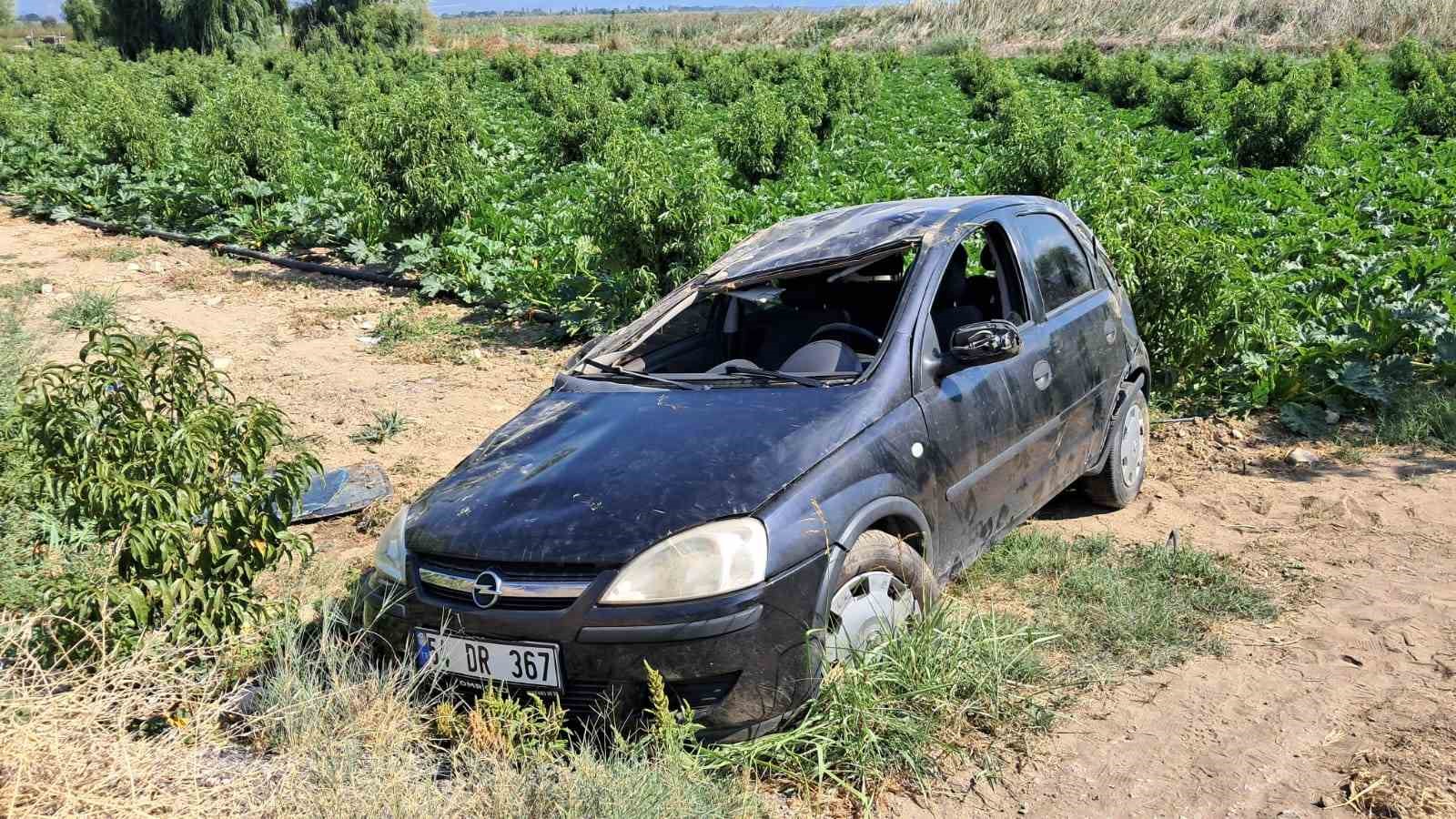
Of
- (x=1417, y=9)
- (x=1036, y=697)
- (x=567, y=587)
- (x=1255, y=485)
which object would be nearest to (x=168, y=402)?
(x=567, y=587)

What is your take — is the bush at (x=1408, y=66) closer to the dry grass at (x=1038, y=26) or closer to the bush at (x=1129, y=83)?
the bush at (x=1129, y=83)

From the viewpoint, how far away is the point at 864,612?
3.41m

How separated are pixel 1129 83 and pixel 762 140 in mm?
22775

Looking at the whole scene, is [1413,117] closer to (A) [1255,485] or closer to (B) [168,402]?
(A) [1255,485]

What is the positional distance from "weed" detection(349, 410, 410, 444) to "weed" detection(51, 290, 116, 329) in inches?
157

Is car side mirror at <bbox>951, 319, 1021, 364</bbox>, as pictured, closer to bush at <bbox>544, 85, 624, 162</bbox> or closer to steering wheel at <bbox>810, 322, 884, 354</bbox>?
steering wheel at <bbox>810, 322, 884, 354</bbox>

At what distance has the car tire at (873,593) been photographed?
10.9ft

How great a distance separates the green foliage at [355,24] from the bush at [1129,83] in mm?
43188

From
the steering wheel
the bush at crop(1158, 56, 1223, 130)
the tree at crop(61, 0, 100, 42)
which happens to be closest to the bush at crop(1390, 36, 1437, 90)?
the bush at crop(1158, 56, 1223, 130)

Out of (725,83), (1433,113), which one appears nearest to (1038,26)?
(725,83)

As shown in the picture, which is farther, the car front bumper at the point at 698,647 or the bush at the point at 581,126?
the bush at the point at 581,126

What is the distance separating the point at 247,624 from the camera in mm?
3668

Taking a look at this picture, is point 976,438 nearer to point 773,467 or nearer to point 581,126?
point 773,467

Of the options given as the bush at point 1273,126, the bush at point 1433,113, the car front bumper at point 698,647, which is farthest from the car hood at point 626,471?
the bush at point 1433,113
